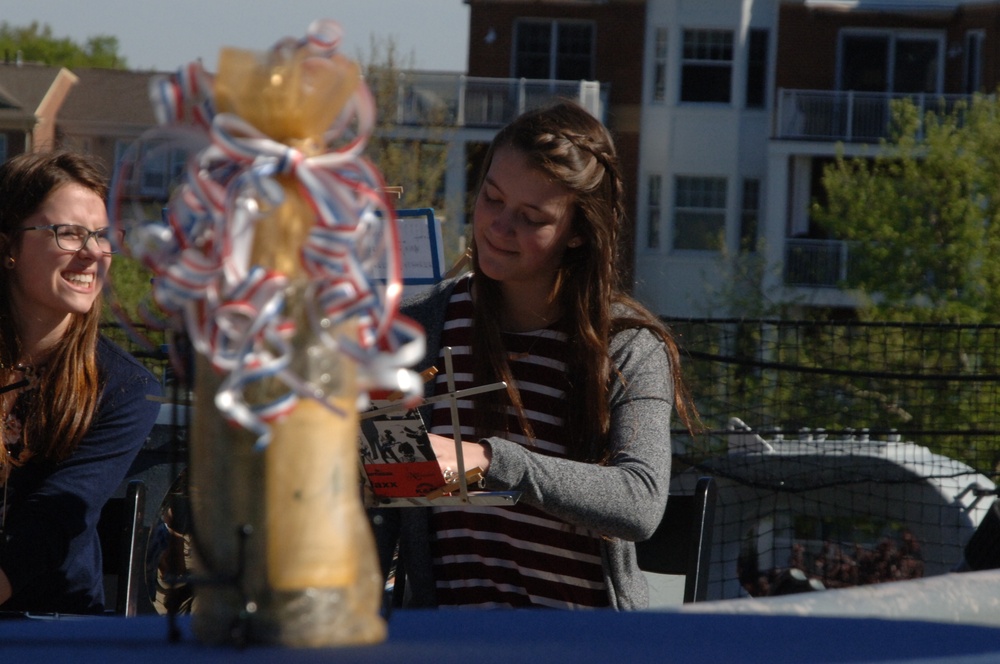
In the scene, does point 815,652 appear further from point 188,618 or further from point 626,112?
point 626,112

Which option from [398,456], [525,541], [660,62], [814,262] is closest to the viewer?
[398,456]

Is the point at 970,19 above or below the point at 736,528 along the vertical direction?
above

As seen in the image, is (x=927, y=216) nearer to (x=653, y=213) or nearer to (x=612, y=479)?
(x=653, y=213)

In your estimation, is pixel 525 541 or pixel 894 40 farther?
pixel 894 40

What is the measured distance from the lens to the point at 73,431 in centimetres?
239

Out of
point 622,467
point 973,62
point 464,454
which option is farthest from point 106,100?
point 464,454

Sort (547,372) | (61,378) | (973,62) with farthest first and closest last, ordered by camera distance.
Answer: (973,62)
(61,378)
(547,372)

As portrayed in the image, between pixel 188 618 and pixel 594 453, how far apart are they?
1141 millimetres

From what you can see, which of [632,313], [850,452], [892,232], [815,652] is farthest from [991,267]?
[815,652]

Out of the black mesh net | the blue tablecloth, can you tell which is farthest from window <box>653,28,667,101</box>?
the blue tablecloth

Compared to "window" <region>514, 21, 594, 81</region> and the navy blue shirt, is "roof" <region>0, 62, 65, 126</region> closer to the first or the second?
"window" <region>514, 21, 594, 81</region>

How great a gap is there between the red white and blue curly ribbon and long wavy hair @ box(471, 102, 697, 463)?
4.05ft

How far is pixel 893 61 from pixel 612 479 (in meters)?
24.1

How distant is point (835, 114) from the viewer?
78.2ft
